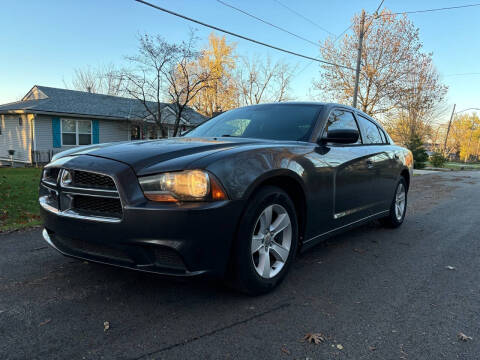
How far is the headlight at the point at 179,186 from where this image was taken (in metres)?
2.32

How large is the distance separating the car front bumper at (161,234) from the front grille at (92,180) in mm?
76

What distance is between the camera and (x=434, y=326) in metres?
2.50

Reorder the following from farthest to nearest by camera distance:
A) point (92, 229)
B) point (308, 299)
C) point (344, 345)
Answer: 1. point (308, 299)
2. point (92, 229)
3. point (344, 345)

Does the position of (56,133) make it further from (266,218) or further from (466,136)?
(466,136)

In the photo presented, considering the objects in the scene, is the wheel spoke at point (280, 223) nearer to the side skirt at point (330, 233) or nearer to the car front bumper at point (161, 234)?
the side skirt at point (330, 233)

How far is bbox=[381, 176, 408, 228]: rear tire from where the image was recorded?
211 inches

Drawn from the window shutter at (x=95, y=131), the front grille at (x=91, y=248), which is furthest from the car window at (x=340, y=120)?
the window shutter at (x=95, y=131)

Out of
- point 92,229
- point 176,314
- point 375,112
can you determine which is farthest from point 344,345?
point 375,112

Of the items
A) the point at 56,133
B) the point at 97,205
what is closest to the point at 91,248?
the point at 97,205

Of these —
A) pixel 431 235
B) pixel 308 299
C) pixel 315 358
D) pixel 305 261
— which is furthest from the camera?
pixel 431 235

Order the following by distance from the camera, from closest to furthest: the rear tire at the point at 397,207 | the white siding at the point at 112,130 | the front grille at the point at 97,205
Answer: the front grille at the point at 97,205 < the rear tire at the point at 397,207 < the white siding at the point at 112,130

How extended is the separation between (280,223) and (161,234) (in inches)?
43.1

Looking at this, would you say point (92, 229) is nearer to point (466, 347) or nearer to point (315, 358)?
point (315, 358)

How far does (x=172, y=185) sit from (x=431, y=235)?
4355 millimetres
